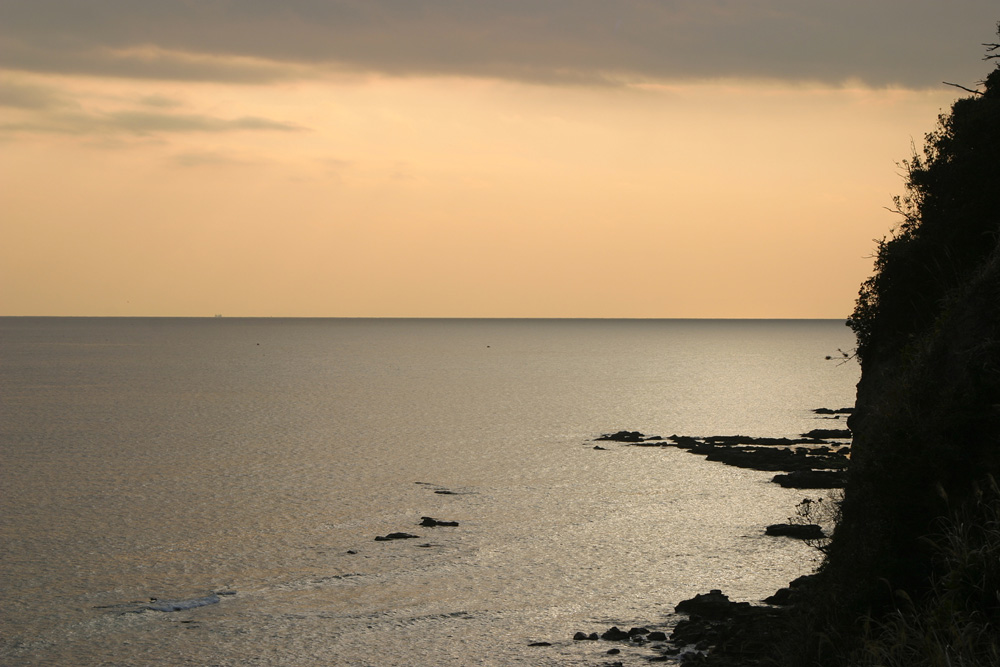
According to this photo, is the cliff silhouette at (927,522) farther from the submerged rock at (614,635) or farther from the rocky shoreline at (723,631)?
the submerged rock at (614,635)

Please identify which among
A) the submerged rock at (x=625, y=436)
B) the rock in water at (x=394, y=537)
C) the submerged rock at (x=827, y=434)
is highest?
the submerged rock at (x=827, y=434)

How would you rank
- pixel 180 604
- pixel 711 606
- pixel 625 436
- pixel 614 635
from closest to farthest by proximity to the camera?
pixel 614 635
pixel 711 606
pixel 180 604
pixel 625 436

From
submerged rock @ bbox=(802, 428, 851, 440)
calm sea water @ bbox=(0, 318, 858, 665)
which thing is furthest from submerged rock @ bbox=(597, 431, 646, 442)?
submerged rock @ bbox=(802, 428, 851, 440)

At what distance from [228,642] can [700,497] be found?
3009 centimetres

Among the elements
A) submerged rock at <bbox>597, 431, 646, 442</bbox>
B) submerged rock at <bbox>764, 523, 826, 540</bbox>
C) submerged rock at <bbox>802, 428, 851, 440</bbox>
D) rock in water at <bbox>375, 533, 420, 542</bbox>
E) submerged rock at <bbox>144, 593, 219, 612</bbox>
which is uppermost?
submerged rock at <bbox>802, 428, 851, 440</bbox>

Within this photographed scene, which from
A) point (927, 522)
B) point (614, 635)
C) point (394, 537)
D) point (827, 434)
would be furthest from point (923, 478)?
point (827, 434)

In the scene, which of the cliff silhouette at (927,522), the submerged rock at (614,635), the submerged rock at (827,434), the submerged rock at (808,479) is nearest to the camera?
the cliff silhouette at (927,522)

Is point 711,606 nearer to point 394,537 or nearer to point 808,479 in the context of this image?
point 394,537

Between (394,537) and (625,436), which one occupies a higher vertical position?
(625,436)

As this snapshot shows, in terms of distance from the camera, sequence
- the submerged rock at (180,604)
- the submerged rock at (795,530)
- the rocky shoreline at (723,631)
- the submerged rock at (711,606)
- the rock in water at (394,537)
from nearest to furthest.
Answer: the rocky shoreline at (723,631)
the submerged rock at (711,606)
the submerged rock at (180,604)
the rock in water at (394,537)
the submerged rock at (795,530)

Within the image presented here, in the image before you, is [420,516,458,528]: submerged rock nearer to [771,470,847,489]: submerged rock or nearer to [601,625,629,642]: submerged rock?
[601,625,629,642]: submerged rock

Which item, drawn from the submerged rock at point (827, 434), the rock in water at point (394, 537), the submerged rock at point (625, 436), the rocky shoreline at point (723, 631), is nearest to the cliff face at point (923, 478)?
the rocky shoreline at point (723, 631)

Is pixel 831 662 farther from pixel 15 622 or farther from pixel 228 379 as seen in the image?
pixel 228 379

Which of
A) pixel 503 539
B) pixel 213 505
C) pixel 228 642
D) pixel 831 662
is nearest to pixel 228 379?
pixel 213 505
